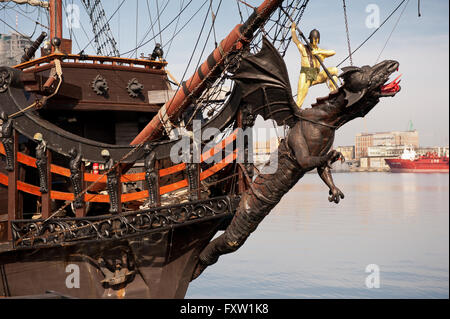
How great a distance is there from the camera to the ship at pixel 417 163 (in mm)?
46681

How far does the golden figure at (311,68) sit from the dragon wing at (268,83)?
0.39 meters

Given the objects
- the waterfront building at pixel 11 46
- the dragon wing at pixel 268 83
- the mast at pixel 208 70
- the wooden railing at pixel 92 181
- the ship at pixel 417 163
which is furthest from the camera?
the ship at pixel 417 163

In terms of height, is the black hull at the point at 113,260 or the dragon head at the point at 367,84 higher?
the dragon head at the point at 367,84

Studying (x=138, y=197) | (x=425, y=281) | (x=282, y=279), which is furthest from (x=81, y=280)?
(x=425, y=281)

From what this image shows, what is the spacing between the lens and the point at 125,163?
6.30 meters

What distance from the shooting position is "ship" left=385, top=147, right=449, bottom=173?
46.7m

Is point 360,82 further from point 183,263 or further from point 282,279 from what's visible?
point 282,279

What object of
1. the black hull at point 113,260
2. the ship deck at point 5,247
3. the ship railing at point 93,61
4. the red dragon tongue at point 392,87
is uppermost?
the ship railing at point 93,61

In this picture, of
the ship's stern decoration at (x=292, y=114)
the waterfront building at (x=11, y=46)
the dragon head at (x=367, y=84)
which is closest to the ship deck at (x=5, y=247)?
the ship's stern decoration at (x=292, y=114)

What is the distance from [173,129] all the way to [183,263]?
1730mm

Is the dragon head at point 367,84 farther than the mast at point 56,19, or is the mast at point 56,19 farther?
the mast at point 56,19

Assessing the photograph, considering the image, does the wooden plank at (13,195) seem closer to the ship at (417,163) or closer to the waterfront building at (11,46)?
the waterfront building at (11,46)

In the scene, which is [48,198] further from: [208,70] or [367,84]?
[367,84]

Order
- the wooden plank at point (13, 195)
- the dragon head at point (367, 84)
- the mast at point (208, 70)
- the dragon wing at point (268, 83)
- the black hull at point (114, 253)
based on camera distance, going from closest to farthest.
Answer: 1. the dragon head at point (367, 84)
2. the dragon wing at point (268, 83)
3. the mast at point (208, 70)
4. the black hull at point (114, 253)
5. the wooden plank at point (13, 195)
